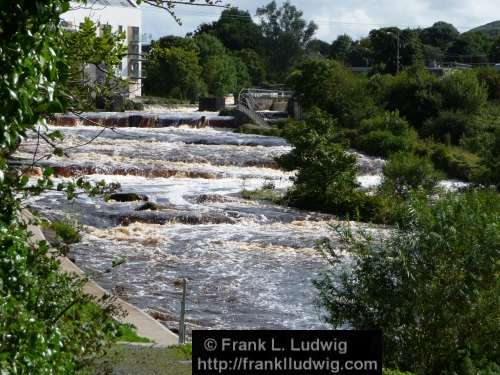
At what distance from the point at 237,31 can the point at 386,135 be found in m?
74.1

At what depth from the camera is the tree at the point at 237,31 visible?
115m

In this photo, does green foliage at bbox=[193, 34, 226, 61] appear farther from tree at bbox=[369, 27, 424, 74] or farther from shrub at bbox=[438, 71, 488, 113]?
shrub at bbox=[438, 71, 488, 113]

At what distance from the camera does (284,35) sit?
12344 centimetres

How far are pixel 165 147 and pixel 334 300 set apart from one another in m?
29.4

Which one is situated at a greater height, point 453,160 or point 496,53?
point 496,53

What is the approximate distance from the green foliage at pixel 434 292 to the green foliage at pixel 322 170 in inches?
722

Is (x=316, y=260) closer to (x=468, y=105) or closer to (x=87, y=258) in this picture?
(x=87, y=258)

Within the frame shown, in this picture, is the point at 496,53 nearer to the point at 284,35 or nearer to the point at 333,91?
the point at 284,35

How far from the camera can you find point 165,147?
4050 cm

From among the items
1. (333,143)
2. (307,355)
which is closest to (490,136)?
(333,143)

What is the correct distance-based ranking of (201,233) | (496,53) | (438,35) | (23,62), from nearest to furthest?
(23,62) → (201,233) → (496,53) → (438,35)

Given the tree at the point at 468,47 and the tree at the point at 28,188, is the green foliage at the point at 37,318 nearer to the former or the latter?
the tree at the point at 28,188

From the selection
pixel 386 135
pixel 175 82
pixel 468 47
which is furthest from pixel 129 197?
pixel 468 47

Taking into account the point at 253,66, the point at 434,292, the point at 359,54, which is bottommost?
the point at 434,292
